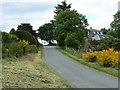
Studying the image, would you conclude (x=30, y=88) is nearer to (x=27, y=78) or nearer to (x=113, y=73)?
(x=27, y=78)

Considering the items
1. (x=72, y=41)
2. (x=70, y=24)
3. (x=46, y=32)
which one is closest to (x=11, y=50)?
(x=72, y=41)

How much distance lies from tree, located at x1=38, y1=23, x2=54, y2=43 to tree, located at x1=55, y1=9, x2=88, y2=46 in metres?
25.0

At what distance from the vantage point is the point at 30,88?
1183 cm

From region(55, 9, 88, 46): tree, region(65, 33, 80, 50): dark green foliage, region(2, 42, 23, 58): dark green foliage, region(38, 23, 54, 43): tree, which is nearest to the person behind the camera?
region(2, 42, 23, 58): dark green foliage

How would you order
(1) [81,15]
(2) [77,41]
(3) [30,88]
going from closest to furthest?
(3) [30,88] → (2) [77,41] → (1) [81,15]

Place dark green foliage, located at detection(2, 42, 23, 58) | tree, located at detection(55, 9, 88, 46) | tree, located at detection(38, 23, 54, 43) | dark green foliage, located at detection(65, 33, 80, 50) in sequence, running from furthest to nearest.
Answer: tree, located at detection(38, 23, 54, 43)
tree, located at detection(55, 9, 88, 46)
dark green foliage, located at detection(65, 33, 80, 50)
dark green foliage, located at detection(2, 42, 23, 58)

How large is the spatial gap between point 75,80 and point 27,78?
3.37 metres

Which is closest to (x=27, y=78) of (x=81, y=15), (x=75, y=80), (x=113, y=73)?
(x=75, y=80)

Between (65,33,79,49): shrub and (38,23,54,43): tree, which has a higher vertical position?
(38,23,54,43): tree

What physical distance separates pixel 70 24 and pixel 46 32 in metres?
29.5

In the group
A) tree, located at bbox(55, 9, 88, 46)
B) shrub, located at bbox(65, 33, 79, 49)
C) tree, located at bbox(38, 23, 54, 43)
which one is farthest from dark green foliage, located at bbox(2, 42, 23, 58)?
tree, located at bbox(38, 23, 54, 43)

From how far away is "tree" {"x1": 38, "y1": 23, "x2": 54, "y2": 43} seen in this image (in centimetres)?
8794

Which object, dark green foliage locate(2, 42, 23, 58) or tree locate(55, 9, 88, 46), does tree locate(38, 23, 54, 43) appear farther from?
dark green foliage locate(2, 42, 23, 58)

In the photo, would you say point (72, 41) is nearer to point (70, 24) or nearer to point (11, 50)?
point (70, 24)
